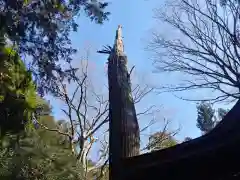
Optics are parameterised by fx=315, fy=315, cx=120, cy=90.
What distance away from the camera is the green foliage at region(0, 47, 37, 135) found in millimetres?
7056

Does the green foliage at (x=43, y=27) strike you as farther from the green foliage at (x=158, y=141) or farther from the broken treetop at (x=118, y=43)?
the green foliage at (x=158, y=141)

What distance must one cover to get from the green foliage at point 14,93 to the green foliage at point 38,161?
1236 millimetres

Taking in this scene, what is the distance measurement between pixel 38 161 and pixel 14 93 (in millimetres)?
3959

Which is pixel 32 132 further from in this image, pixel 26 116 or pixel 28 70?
pixel 28 70

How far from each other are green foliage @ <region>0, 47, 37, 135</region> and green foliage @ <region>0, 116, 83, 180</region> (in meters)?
1.24

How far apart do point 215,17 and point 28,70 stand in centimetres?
488

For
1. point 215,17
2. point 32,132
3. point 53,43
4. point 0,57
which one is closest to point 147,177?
point 0,57

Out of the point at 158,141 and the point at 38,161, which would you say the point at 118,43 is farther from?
the point at 158,141

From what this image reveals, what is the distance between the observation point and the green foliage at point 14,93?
7.06 m

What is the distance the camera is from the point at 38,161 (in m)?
11.2

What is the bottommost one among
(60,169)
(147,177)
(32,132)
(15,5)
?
(147,177)

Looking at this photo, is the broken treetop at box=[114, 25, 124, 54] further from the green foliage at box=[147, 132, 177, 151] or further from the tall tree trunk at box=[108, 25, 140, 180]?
the green foliage at box=[147, 132, 177, 151]

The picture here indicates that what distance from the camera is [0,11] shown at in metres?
6.49

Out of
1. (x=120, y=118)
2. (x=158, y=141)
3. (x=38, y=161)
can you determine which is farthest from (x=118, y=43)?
(x=158, y=141)
